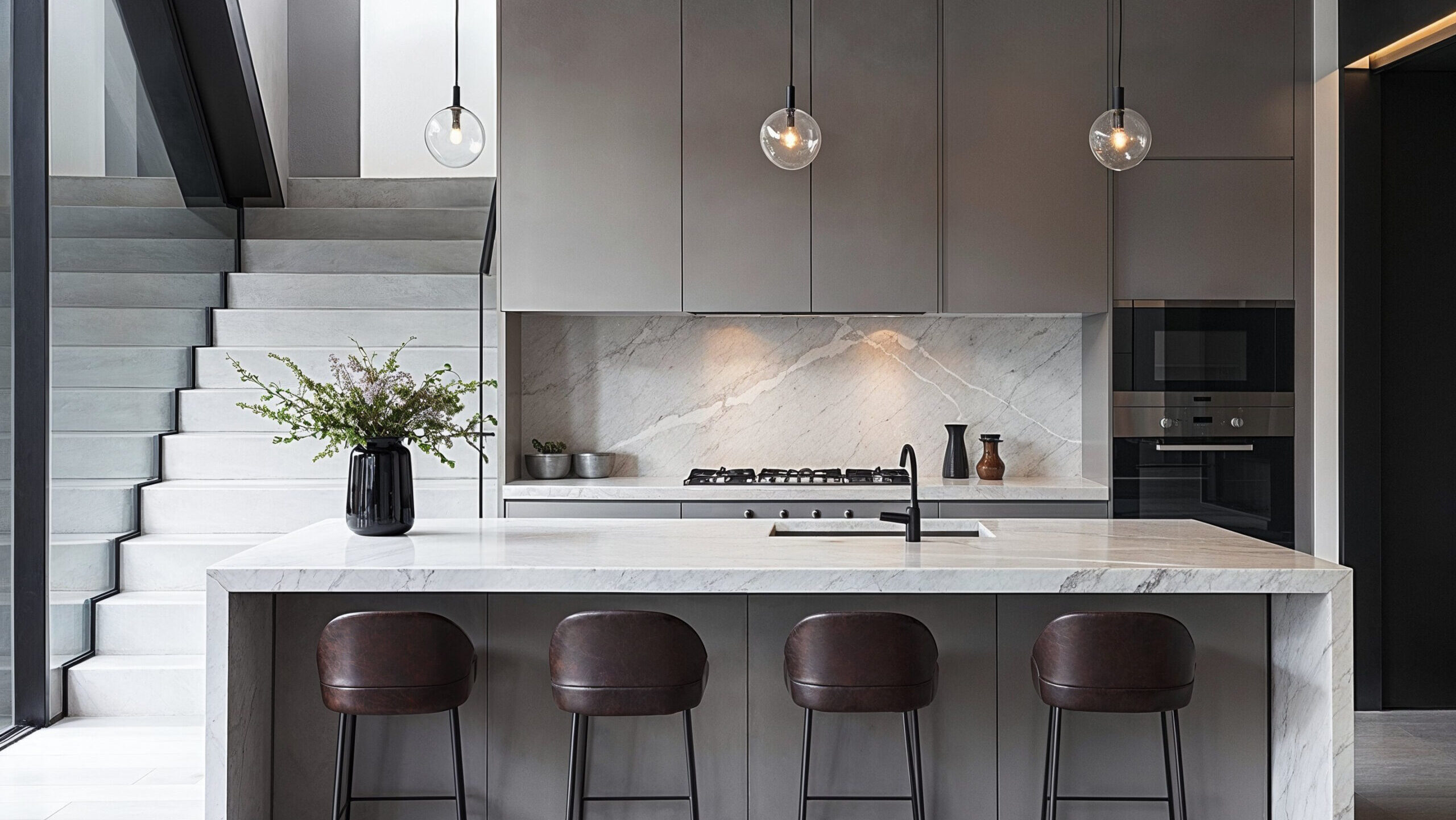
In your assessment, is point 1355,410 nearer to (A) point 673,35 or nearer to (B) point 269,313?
(A) point 673,35

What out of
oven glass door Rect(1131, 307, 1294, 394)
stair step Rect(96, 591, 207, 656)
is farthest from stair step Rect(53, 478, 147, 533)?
oven glass door Rect(1131, 307, 1294, 394)

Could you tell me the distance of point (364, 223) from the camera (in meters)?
5.52

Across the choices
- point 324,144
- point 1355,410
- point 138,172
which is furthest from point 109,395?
point 1355,410

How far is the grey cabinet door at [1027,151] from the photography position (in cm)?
418

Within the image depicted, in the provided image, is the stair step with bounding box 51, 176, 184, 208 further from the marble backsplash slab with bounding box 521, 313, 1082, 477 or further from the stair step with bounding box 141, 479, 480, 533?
the marble backsplash slab with bounding box 521, 313, 1082, 477

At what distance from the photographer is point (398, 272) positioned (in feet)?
17.1

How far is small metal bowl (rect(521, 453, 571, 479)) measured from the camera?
436 cm

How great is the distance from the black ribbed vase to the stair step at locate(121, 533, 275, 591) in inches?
66.8

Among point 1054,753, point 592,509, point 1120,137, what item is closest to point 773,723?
point 1054,753

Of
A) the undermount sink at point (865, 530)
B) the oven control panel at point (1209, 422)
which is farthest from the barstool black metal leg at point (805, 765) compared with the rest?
the oven control panel at point (1209, 422)

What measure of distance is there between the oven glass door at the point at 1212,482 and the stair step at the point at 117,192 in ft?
14.3

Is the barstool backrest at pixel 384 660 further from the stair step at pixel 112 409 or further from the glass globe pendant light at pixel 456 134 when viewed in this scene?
the stair step at pixel 112 409

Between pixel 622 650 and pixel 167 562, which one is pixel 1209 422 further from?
pixel 167 562

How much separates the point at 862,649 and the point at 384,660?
1.13 meters
